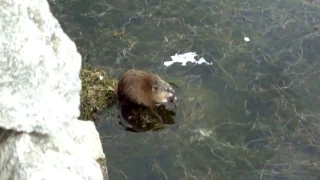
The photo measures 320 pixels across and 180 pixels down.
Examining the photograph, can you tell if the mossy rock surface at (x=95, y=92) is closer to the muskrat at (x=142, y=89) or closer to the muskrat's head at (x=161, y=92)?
the muskrat at (x=142, y=89)

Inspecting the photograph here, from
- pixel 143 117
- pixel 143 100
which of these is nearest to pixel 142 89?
pixel 143 100

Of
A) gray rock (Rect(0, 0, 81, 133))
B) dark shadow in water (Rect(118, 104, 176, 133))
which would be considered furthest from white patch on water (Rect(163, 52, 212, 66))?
gray rock (Rect(0, 0, 81, 133))

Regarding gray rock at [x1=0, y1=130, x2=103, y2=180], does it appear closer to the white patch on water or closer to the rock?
the rock

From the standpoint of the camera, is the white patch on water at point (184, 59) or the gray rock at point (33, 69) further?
the white patch on water at point (184, 59)

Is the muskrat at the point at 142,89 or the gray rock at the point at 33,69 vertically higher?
the gray rock at the point at 33,69

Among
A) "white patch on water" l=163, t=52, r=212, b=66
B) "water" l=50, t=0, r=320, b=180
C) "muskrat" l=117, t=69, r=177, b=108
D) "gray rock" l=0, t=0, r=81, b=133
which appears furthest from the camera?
"white patch on water" l=163, t=52, r=212, b=66

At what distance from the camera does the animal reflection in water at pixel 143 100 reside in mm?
7418

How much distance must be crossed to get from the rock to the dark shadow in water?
2410 millimetres

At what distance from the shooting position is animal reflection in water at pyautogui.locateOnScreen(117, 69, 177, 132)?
24.3 ft

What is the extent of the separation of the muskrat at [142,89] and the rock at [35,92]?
242cm

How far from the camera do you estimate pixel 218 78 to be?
810 cm

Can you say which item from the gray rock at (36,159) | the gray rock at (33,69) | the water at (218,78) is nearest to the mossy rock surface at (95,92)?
the water at (218,78)

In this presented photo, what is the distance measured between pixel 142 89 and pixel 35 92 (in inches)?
114

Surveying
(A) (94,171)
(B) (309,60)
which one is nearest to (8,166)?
(A) (94,171)
